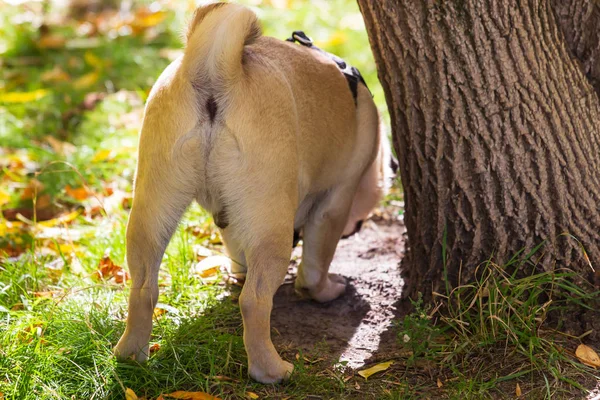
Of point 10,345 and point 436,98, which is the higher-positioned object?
point 436,98

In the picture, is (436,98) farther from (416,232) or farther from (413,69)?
(416,232)

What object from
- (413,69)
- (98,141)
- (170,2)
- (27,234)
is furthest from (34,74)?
(413,69)

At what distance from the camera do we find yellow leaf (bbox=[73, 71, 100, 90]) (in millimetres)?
6523

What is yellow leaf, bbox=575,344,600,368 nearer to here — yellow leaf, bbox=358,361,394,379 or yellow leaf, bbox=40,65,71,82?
yellow leaf, bbox=358,361,394,379

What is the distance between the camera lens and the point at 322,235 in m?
3.81

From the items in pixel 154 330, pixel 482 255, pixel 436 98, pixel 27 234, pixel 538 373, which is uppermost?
pixel 436 98

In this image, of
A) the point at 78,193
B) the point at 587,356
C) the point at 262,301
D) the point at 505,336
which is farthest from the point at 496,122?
the point at 78,193

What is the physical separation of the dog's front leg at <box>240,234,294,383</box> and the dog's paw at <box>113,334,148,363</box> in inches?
18.6

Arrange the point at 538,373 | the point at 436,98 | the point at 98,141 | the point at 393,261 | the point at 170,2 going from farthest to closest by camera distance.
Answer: the point at 170,2 < the point at 98,141 < the point at 393,261 < the point at 436,98 < the point at 538,373

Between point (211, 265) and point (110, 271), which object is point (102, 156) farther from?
point (211, 265)

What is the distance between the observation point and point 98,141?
559cm

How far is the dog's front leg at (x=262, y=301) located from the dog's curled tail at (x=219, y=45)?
691 mm

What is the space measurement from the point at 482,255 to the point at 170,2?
6.04 m

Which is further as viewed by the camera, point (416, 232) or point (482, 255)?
point (416, 232)
